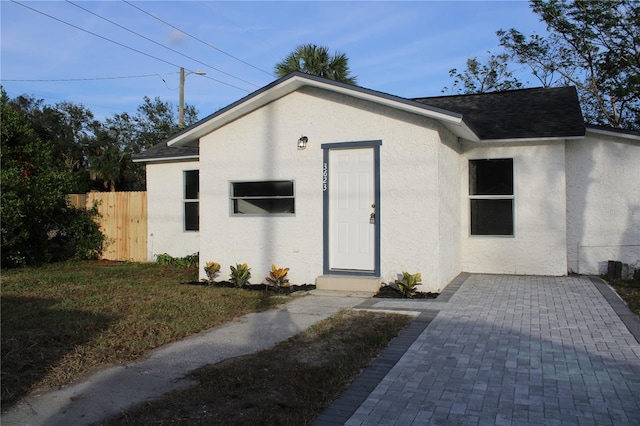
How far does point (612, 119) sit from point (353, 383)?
2307cm

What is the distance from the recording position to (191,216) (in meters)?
13.9

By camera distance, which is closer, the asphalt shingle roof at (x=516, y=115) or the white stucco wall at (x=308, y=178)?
the white stucco wall at (x=308, y=178)

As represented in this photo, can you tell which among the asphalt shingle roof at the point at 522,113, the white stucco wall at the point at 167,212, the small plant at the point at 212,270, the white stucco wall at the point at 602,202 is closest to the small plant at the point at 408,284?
the asphalt shingle roof at the point at 522,113

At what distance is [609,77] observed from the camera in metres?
21.9

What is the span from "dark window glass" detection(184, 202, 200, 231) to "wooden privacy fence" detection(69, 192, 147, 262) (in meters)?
1.44

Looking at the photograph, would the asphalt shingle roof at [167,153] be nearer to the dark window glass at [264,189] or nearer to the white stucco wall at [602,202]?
the dark window glass at [264,189]

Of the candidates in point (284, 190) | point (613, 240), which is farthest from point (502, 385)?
point (613, 240)

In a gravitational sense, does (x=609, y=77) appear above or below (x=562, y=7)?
below

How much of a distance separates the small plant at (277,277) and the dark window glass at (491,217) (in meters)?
4.46

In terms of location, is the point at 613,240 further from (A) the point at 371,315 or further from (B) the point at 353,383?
(B) the point at 353,383

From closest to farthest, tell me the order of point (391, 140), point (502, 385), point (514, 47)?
point (502, 385) → point (391, 140) → point (514, 47)

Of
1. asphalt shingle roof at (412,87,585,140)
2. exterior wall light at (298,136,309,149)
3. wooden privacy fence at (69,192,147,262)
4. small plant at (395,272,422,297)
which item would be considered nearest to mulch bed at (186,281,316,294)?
small plant at (395,272,422,297)

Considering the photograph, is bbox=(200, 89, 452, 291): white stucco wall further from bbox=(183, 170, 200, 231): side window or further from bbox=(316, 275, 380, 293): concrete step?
bbox=(183, 170, 200, 231): side window

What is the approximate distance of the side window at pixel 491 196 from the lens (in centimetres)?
1114
